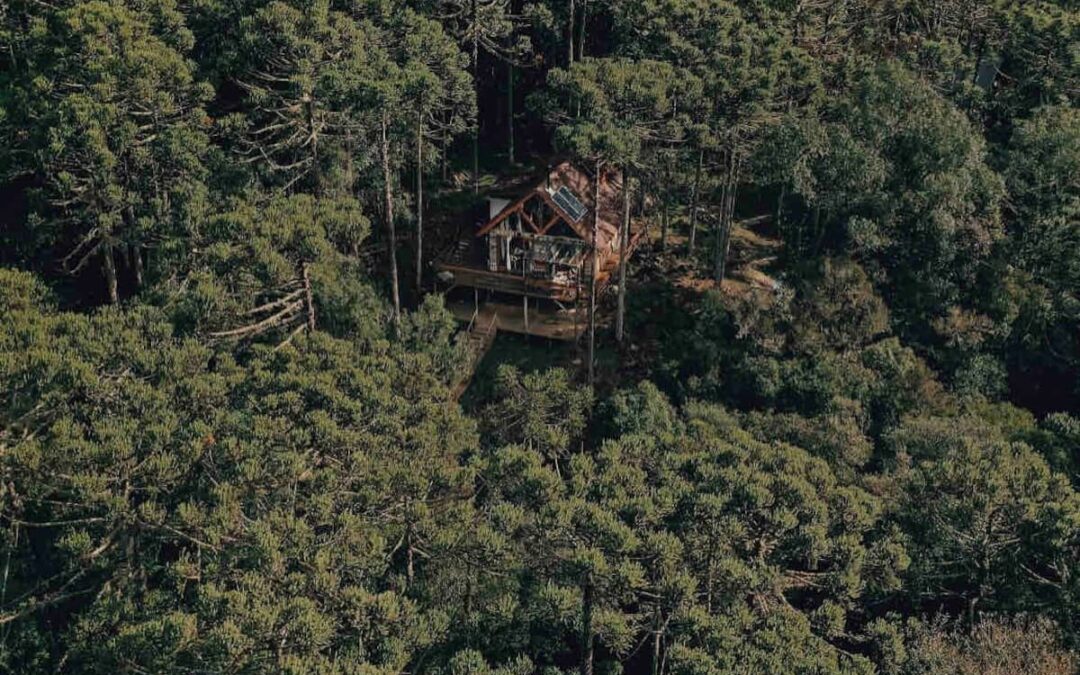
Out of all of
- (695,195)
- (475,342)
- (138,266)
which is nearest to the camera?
(138,266)

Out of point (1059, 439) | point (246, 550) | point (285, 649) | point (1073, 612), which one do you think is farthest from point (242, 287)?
point (1059, 439)

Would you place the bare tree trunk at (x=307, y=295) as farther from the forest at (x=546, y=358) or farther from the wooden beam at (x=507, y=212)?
the wooden beam at (x=507, y=212)

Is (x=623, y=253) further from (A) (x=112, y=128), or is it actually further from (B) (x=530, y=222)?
(A) (x=112, y=128)

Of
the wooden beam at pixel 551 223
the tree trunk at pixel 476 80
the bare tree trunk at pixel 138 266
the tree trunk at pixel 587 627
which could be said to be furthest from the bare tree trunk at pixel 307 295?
the tree trunk at pixel 476 80

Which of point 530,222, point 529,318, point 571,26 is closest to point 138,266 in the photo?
point 530,222

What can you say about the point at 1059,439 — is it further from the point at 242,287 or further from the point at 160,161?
the point at 160,161

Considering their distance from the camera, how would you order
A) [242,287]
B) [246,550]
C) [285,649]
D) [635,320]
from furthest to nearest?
[635,320] < [242,287] < [246,550] < [285,649]
